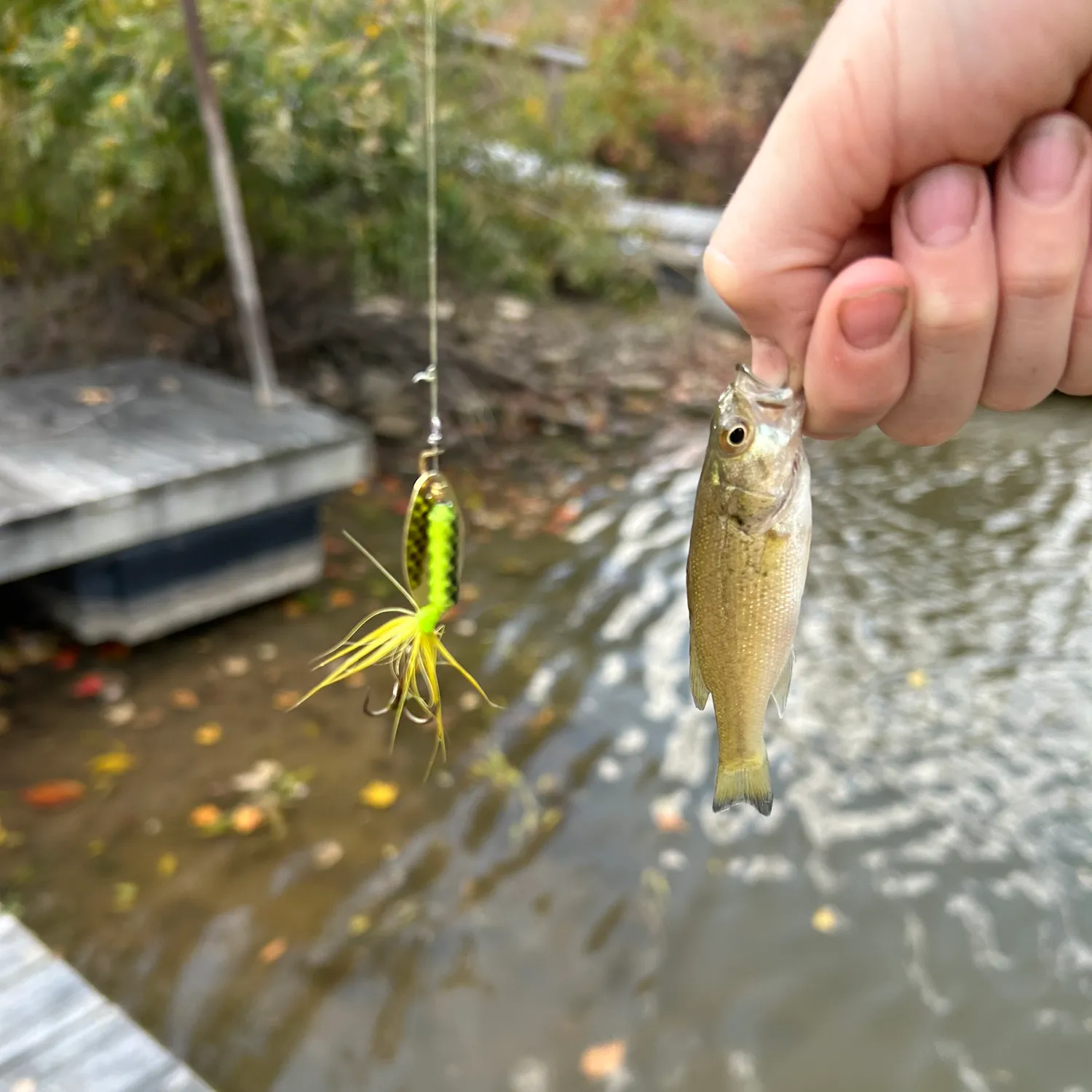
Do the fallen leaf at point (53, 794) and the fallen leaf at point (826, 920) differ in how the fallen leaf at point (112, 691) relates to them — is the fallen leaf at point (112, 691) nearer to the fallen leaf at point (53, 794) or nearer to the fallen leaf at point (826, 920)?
the fallen leaf at point (53, 794)

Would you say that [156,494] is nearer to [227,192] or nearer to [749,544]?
[227,192]

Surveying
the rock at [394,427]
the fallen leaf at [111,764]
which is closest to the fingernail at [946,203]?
the fallen leaf at [111,764]

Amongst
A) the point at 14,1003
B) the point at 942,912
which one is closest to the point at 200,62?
the point at 14,1003

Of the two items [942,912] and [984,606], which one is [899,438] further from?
[984,606]

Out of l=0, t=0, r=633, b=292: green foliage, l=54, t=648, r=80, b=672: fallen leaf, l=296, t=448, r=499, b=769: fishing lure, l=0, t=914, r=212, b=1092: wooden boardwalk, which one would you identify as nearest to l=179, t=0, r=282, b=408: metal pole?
l=0, t=0, r=633, b=292: green foliage

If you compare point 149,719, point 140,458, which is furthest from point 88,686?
→ point 140,458

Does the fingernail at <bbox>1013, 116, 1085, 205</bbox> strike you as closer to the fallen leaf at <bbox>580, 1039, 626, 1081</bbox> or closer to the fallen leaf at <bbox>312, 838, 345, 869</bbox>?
the fallen leaf at <bbox>580, 1039, 626, 1081</bbox>
